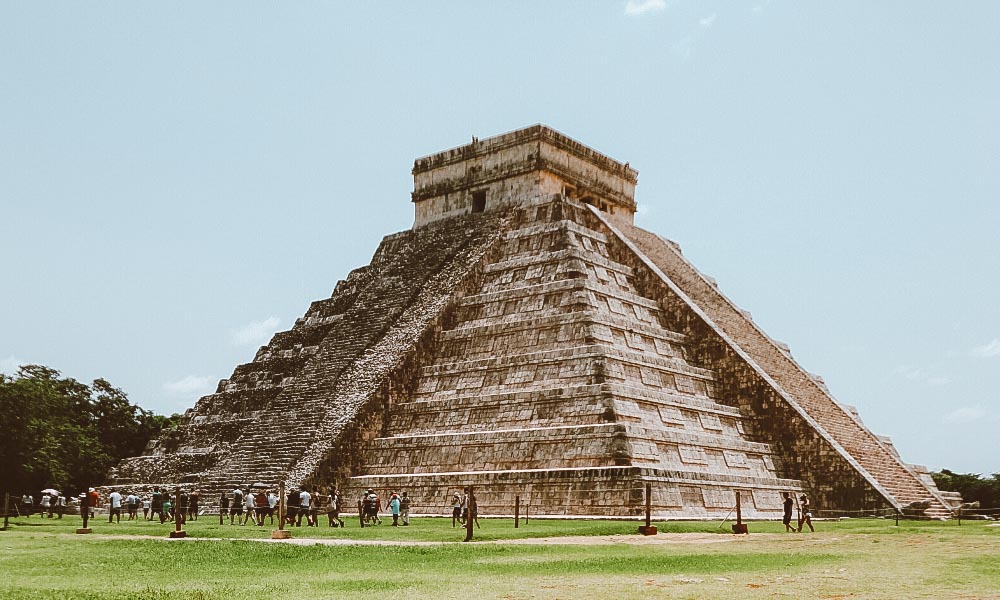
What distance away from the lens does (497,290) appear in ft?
80.8

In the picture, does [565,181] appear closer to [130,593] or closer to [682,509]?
[682,509]

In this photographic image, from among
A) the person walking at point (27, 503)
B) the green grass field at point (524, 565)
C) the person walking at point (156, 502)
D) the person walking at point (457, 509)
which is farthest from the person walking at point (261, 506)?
the person walking at point (27, 503)

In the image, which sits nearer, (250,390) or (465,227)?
(250,390)

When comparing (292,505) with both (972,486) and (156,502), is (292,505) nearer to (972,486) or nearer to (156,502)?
(156,502)

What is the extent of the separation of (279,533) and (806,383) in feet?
46.2

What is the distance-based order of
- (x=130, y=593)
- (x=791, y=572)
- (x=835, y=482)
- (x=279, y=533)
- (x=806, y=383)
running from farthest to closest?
(x=806, y=383) → (x=835, y=482) → (x=279, y=533) → (x=791, y=572) → (x=130, y=593)

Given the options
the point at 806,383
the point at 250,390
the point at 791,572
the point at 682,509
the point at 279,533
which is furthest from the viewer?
the point at 250,390

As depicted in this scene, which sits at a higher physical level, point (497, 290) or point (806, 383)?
point (497, 290)

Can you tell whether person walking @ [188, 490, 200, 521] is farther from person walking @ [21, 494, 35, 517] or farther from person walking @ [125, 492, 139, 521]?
person walking @ [21, 494, 35, 517]

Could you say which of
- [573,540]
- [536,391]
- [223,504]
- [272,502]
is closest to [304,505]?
[272,502]

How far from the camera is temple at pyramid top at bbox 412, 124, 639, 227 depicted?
27.8 meters

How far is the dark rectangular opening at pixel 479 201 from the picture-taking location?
29.0 metres

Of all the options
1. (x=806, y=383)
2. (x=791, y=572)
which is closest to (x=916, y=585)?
(x=791, y=572)

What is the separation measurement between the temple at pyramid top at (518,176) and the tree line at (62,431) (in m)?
11.9
